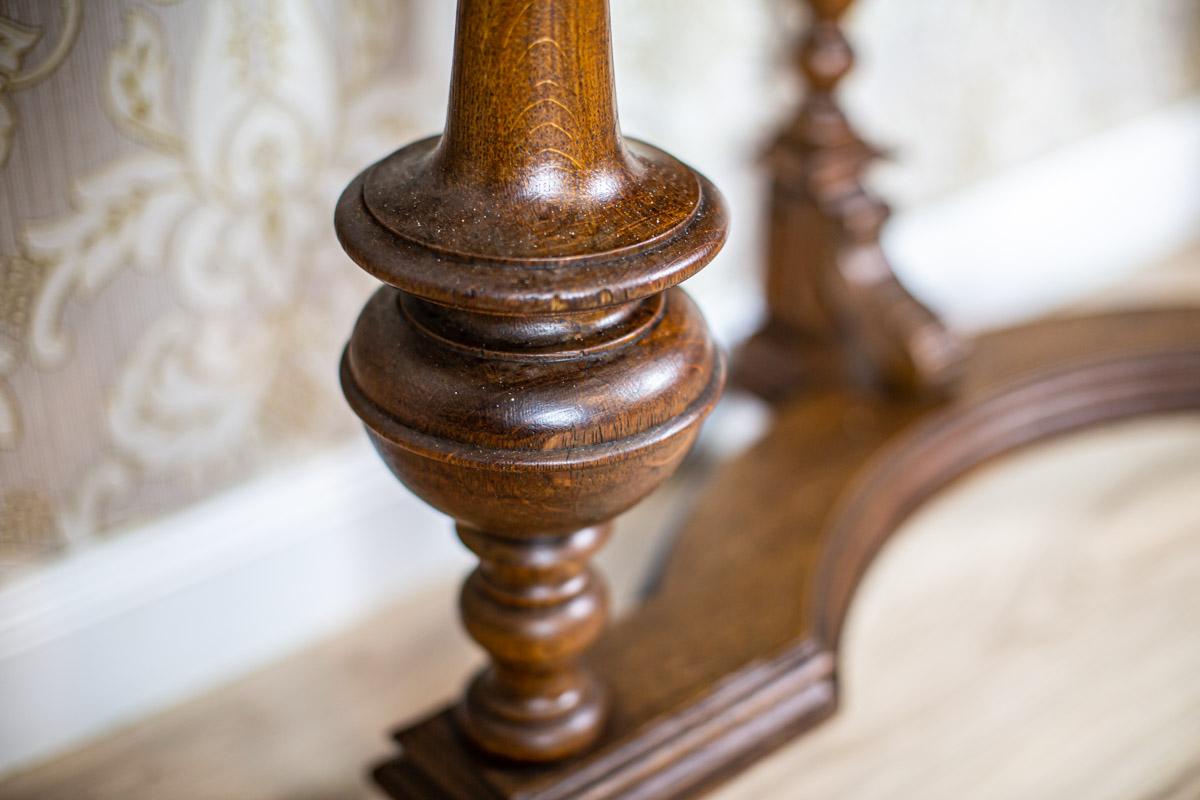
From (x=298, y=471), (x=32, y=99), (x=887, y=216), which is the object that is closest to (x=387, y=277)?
(x=32, y=99)

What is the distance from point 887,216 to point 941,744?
1.68 ft

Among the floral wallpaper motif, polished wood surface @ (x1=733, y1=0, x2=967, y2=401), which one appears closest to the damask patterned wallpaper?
the floral wallpaper motif

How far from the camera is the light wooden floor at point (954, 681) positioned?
3.12ft

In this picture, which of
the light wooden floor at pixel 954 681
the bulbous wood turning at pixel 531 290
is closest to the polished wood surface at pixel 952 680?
the light wooden floor at pixel 954 681

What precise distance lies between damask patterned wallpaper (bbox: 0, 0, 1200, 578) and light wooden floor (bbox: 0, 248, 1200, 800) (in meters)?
0.19

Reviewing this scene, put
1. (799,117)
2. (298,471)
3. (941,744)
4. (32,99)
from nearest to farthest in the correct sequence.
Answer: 1. (32,99)
2. (941,744)
3. (298,471)
4. (799,117)

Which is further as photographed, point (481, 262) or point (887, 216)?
point (887, 216)

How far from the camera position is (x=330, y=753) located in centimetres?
101

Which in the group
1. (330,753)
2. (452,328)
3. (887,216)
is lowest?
(330,753)

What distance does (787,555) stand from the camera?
1.05m

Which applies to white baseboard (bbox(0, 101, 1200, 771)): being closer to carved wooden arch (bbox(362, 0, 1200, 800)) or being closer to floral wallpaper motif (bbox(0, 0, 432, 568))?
floral wallpaper motif (bbox(0, 0, 432, 568))

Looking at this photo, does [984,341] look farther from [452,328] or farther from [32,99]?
[32,99]

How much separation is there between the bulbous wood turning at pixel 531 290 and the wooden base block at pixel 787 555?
233 millimetres

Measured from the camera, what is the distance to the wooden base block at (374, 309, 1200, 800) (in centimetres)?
87
